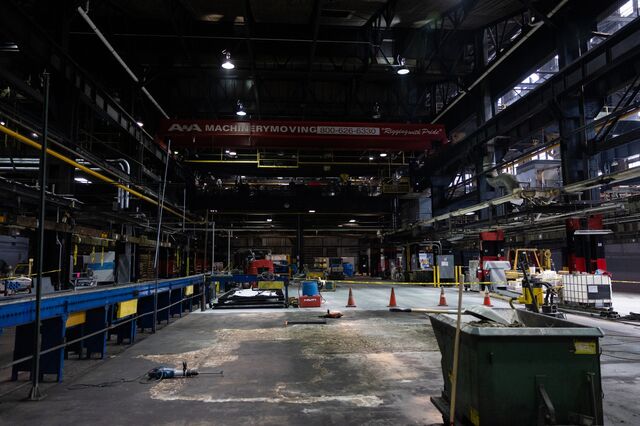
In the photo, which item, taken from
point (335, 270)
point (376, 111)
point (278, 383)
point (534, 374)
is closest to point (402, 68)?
point (376, 111)

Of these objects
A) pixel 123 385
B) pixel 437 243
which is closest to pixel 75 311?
Result: pixel 123 385

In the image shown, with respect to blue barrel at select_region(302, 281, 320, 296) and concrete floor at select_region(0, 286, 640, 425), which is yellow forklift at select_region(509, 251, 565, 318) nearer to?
concrete floor at select_region(0, 286, 640, 425)

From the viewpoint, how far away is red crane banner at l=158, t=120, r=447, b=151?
17984 mm

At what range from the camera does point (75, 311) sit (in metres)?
6.14

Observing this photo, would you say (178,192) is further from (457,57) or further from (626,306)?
(626,306)

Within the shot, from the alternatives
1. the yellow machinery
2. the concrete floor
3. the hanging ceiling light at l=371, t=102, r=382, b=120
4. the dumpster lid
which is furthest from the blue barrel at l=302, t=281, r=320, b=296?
the dumpster lid

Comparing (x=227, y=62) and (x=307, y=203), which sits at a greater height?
(x=227, y=62)

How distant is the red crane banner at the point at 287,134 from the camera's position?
59.0 ft

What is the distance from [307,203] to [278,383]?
2077 cm

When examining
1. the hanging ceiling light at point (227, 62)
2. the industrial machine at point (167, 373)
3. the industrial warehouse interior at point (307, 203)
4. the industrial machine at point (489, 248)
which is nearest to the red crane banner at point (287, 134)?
the industrial warehouse interior at point (307, 203)

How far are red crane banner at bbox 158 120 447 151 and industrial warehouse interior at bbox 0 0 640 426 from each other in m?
0.10

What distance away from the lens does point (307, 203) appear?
86.5 ft

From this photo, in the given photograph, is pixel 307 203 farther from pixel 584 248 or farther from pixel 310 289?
pixel 584 248

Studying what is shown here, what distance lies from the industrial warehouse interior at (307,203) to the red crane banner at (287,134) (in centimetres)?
10
